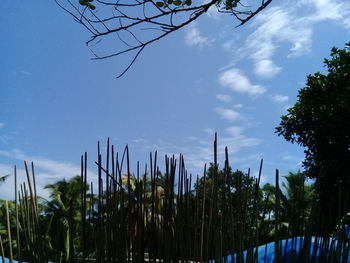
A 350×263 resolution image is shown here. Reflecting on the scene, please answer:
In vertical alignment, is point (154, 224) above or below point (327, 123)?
below

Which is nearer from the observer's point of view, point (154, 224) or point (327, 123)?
point (154, 224)

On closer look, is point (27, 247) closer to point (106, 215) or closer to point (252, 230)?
point (106, 215)

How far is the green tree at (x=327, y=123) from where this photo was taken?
7773mm

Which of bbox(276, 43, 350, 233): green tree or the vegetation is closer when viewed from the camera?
the vegetation

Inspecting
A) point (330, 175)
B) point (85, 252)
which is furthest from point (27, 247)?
point (330, 175)

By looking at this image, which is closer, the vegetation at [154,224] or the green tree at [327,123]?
the vegetation at [154,224]

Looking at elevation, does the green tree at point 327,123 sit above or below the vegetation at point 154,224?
above

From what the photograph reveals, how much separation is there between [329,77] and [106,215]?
7485 mm

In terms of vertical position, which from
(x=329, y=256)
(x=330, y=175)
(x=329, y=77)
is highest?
(x=329, y=77)

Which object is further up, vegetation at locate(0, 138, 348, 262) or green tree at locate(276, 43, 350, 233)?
green tree at locate(276, 43, 350, 233)

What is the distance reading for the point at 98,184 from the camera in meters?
1.57

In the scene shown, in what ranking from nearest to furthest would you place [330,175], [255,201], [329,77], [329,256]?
[255,201]
[329,256]
[330,175]
[329,77]

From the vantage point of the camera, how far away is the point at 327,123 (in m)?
7.96

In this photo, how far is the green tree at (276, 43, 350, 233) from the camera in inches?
306
